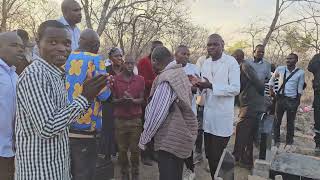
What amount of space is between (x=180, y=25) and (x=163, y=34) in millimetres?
1229

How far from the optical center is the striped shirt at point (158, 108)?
3.33 m

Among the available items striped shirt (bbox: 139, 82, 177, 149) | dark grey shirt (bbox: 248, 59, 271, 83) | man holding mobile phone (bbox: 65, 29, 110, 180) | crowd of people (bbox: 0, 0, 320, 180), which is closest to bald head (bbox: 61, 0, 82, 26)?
crowd of people (bbox: 0, 0, 320, 180)

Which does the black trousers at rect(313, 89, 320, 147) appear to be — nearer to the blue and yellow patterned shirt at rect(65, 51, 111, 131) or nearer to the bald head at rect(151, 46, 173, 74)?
the bald head at rect(151, 46, 173, 74)

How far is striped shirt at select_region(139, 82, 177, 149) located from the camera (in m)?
3.33

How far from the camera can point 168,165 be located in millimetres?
3445

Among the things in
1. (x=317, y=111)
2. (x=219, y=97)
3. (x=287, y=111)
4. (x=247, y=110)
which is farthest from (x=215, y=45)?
(x=317, y=111)

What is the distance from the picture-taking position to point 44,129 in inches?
73.5

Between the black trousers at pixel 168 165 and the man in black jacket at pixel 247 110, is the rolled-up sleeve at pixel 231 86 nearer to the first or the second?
the black trousers at pixel 168 165

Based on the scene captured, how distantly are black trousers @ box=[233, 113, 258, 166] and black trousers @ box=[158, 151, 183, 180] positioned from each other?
9.04 ft

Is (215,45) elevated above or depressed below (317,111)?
above

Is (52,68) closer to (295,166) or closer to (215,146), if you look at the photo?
(215,146)

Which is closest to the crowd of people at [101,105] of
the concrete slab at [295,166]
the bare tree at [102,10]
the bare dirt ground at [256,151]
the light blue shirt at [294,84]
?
the bare dirt ground at [256,151]

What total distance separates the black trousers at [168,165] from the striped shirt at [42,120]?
1.50 metres

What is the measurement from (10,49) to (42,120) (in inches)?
62.0
